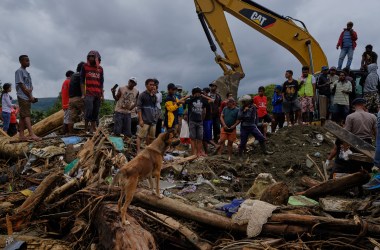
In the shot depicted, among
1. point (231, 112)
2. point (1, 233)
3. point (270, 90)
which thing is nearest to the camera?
point (1, 233)

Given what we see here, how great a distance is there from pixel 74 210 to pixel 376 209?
3696 mm

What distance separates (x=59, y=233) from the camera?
4.77 metres

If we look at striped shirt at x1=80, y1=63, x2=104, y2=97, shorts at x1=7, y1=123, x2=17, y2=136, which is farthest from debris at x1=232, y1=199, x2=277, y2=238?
shorts at x1=7, y1=123, x2=17, y2=136

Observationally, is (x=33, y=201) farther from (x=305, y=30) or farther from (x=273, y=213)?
(x=305, y=30)

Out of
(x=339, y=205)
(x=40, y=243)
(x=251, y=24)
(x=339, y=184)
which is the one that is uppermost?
(x=251, y=24)

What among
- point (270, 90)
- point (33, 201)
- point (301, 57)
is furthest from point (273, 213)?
point (270, 90)

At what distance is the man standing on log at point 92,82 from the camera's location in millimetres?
7727

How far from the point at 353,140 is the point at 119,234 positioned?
166 inches

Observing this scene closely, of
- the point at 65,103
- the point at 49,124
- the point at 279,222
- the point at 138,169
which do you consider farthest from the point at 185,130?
the point at 279,222

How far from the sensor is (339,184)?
487 cm

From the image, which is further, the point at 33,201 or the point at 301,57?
the point at 301,57

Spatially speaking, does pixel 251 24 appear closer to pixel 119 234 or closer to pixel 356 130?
pixel 356 130

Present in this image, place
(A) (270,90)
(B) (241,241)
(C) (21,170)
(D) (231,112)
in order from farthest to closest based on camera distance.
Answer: (A) (270,90), (D) (231,112), (C) (21,170), (B) (241,241)

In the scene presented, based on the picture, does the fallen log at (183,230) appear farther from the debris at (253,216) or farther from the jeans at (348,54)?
the jeans at (348,54)
